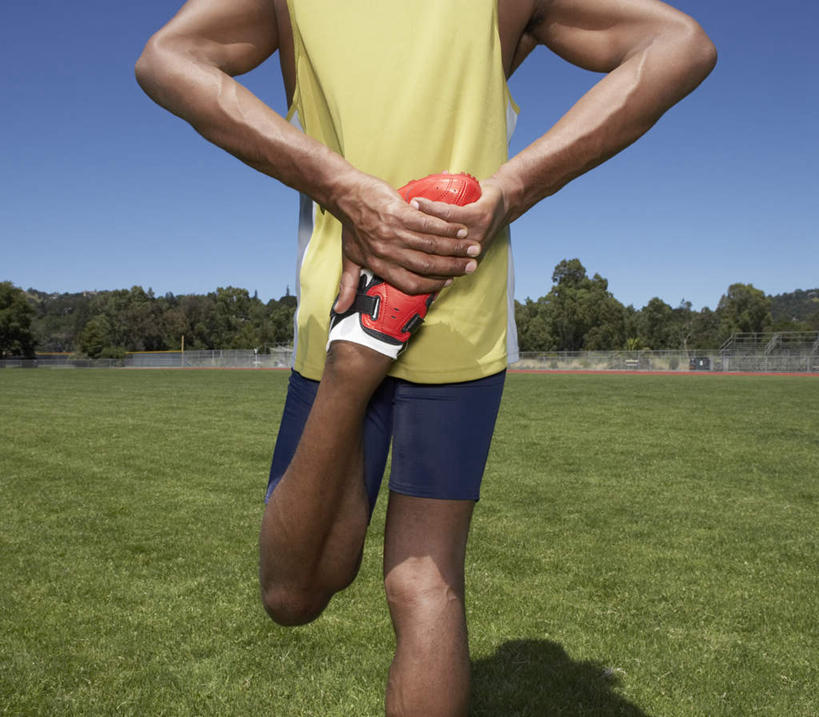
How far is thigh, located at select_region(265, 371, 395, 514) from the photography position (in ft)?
4.45

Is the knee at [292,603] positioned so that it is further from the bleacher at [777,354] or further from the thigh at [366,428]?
the bleacher at [777,354]

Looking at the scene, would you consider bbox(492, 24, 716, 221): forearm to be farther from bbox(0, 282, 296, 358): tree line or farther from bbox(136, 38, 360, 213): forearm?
bbox(0, 282, 296, 358): tree line

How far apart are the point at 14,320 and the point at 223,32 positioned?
73.7m

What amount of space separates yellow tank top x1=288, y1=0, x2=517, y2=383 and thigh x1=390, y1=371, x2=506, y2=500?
0.04 metres

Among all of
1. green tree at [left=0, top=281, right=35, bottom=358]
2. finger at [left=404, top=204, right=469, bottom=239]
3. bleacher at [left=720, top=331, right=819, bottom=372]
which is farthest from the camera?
green tree at [left=0, top=281, right=35, bottom=358]

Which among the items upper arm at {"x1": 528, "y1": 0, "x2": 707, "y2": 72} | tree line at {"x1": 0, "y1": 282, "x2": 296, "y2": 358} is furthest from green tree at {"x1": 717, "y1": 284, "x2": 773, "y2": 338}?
upper arm at {"x1": 528, "y1": 0, "x2": 707, "y2": 72}

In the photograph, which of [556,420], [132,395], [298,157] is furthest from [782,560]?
[132,395]

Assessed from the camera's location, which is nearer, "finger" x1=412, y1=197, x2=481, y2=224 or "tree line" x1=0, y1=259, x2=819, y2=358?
"finger" x1=412, y1=197, x2=481, y2=224

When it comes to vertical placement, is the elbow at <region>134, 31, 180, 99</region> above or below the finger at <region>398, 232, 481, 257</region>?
above

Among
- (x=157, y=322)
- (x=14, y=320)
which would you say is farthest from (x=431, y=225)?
(x=157, y=322)

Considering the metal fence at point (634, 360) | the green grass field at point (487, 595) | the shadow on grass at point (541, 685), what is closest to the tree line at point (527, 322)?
the metal fence at point (634, 360)

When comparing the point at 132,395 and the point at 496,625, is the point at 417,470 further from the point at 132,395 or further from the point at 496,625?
the point at 132,395

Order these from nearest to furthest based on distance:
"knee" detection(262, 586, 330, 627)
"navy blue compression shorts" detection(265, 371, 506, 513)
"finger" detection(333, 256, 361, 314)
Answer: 1. "finger" detection(333, 256, 361, 314)
2. "navy blue compression shorts" detection(265, 371, 506, 513)
3. "knee" detection(262, 586, 330, 627)

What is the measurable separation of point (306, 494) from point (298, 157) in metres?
0.59
